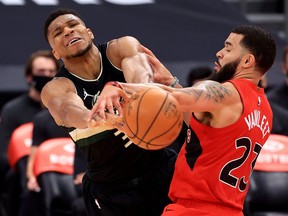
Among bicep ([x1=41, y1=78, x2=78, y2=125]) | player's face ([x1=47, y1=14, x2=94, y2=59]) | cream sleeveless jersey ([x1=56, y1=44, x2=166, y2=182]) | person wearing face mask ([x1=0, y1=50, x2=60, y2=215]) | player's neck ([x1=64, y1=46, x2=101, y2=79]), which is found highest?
player's face ([x1=47, y1=14, x2=94, y2=59])

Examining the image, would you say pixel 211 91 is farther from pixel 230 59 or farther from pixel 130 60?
pixel 130 60

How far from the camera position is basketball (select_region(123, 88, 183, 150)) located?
16.3 ft

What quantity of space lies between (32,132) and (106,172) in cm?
329

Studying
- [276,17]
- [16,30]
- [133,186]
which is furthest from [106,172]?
[276,17]

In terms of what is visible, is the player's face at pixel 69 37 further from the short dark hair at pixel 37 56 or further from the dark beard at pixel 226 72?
the short dark hair at pixel 37 56

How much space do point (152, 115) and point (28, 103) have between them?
17.4ft

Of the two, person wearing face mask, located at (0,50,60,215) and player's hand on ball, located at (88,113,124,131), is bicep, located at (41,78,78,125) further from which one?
person wearing face mask, located at (0,50,60,215)

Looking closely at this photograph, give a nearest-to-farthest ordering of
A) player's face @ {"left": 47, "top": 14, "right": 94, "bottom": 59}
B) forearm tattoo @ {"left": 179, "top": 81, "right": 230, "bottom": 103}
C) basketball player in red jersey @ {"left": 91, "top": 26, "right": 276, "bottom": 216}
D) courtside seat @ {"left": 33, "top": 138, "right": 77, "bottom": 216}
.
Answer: forearm tattoo @ {"left": 179, "top": 81, "right": 230, "bottom": 103}
basketball player in red jersey @ {"left": 91, "top": 26, "right": 276, "bottom": 216}
player's face @ {"left": 47, "top": 14, "right": 94, "bottom": 59}
courtside seat @ {"left": 33, "top": 138, "right": 77, "bottom": 216}

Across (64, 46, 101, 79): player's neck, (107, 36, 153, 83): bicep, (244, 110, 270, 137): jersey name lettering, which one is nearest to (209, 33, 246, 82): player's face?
(244, 110, 270, 137): jersey name lettering

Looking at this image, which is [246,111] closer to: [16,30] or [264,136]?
[264,136]

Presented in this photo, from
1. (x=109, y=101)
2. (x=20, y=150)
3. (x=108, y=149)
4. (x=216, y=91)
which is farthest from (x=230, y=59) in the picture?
(x=20, y=150)

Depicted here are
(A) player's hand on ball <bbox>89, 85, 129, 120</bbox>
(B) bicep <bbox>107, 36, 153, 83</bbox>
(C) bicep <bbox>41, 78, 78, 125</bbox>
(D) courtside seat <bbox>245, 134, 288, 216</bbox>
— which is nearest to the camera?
(A) player's hand on ball <bbox>89, 85, 129, 120</bbox>

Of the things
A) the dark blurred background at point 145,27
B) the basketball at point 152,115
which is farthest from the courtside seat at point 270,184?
the basketball at point 152,115

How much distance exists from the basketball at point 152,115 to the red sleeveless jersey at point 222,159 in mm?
509
